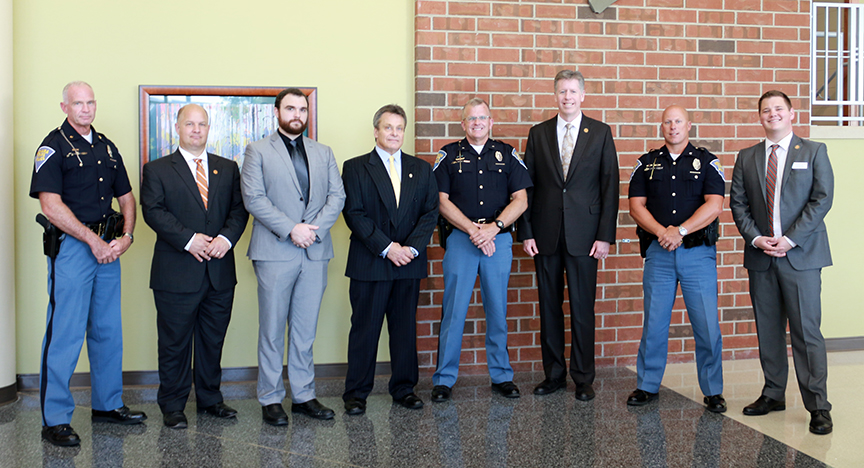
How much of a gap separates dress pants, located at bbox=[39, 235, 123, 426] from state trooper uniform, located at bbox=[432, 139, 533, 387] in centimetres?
187

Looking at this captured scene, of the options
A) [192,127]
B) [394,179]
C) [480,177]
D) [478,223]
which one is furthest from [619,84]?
[192,127]

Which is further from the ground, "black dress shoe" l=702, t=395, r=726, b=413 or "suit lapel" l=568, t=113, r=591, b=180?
"suit lapel" l=568, t=113, r=591, b=180

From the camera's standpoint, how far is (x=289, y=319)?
11.5 feet

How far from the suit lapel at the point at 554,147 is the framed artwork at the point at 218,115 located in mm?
1543

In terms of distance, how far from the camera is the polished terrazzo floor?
2797 mm

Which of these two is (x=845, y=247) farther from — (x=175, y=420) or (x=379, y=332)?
(x=175, y=420)

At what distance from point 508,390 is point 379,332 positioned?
88 centimetres

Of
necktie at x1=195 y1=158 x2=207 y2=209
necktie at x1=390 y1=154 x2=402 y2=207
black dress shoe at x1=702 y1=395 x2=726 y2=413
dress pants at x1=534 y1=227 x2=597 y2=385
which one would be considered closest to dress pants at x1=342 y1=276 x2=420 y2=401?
necktie at x1=390 y1=154 x2=402 y2=207

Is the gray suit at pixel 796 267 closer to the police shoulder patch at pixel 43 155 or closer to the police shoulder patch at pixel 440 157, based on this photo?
the police shoulder patch at pixel 440 157

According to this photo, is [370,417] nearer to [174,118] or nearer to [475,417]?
[475,417]

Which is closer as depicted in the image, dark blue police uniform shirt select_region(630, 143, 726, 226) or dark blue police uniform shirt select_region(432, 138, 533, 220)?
dark blue police uniform shirt select_region(630, 143, 726, 226)

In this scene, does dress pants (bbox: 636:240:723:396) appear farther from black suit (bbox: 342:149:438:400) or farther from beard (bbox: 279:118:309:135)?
beard (bbox: 279:118:309:135)

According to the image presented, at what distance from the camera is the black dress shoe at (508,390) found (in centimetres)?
375

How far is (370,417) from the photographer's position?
135 inches
